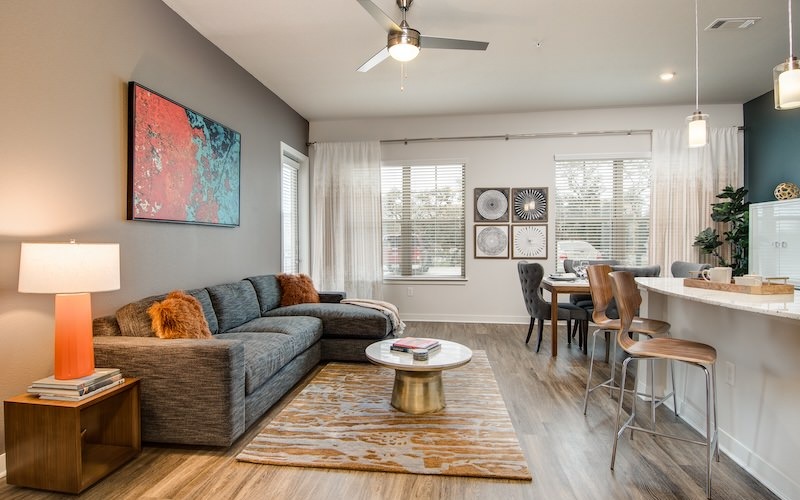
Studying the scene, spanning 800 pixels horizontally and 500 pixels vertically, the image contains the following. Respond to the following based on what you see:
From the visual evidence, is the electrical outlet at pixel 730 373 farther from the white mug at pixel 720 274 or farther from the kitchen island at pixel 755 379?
the white mug at pixel 720 274

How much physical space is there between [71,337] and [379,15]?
2.42 metres

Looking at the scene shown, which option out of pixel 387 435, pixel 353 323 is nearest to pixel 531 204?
pixel 353 323

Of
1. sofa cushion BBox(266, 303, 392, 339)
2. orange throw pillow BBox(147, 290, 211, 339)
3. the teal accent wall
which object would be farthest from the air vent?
orange throw pillow BBox(147, 290, 211, 339)

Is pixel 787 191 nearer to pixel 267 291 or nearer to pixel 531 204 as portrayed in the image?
pixel 531 204

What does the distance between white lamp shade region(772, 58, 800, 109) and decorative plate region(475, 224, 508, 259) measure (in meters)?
4.05

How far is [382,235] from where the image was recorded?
6.29 meters

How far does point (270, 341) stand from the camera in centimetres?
313

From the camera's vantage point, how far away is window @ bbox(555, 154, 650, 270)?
19.1ft

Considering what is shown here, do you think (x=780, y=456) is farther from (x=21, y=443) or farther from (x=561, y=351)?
(x=21, y=443)

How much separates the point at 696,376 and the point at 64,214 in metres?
3.95

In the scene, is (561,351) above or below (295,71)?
below

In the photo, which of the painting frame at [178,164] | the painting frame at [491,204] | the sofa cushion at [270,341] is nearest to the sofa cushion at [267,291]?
the sofa cushion at [270,341]

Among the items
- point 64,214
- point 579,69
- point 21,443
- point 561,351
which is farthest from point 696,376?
point 64,214

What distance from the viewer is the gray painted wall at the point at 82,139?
2.12 m
